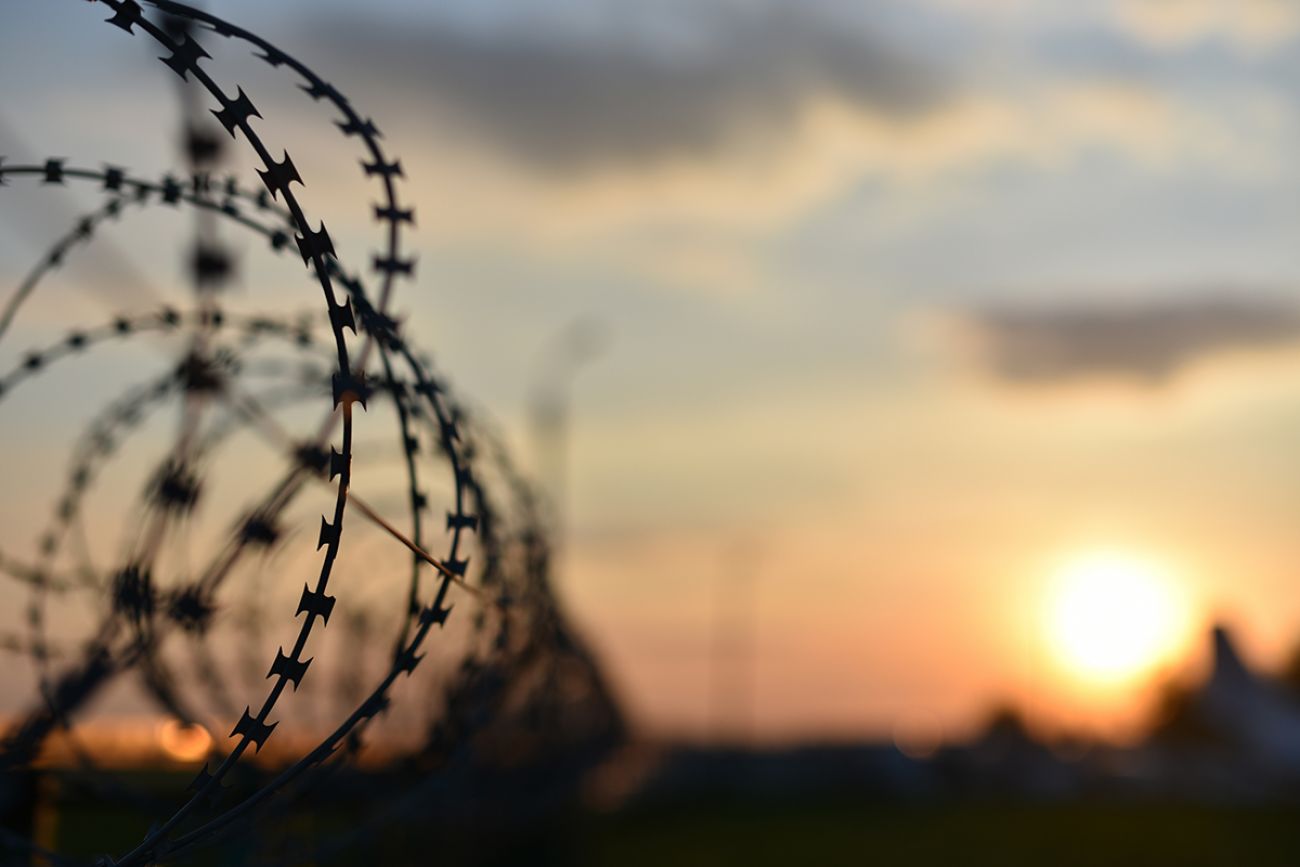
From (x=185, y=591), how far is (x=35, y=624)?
0.82 meters

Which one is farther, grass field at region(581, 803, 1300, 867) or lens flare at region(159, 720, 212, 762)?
grass field at region(581, 803, 1300, 867)

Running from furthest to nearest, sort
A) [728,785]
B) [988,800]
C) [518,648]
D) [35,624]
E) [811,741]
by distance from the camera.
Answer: [811,741] < [728,785] < [988,800] < [518,648] < [35,624]

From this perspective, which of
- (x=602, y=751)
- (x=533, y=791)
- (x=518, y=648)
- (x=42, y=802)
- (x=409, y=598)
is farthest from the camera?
(x=602, y=751)

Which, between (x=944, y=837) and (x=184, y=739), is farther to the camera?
(x=944, y=837)

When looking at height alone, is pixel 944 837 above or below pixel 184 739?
below

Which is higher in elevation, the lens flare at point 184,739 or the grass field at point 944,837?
the lens flare at point 184,739

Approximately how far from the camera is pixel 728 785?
5456 centimetres

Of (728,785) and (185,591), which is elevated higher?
(185,591)

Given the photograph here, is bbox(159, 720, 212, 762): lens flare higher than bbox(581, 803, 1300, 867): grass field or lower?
higher

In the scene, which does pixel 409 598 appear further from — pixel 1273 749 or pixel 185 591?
pixel 1273 749

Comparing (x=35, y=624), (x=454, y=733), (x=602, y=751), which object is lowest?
(x=602, y=751)

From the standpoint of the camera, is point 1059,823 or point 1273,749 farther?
point 1273,749

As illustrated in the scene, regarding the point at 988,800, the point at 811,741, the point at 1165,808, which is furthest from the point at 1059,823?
the point at 811,741

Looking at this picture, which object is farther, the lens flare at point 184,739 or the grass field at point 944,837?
the grass field at point 944,837
